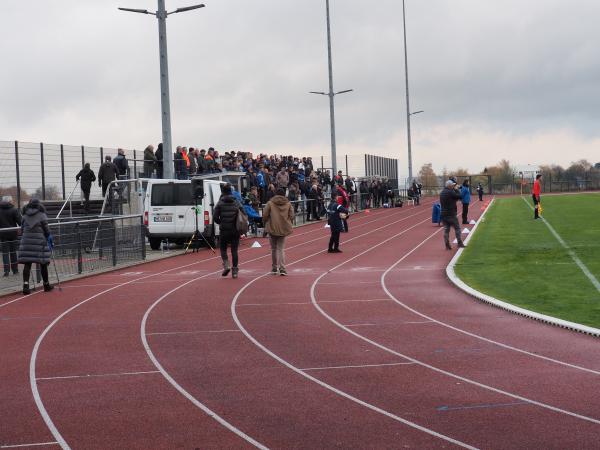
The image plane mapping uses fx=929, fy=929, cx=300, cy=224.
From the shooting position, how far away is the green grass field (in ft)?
45.1

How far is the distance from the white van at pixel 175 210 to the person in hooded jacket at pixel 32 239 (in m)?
11.3

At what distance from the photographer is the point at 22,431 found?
→ 23.4 feet

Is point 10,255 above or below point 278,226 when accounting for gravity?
below

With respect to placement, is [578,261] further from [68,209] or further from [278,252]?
[68,209]

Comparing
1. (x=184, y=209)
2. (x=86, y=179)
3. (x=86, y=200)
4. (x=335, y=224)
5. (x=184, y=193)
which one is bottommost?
(x=335, y=224)

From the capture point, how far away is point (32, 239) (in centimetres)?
1711

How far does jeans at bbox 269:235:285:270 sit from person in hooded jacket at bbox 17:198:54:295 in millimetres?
4853

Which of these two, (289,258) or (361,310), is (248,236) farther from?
(361,310)

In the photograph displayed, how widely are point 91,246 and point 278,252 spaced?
15.5 ft

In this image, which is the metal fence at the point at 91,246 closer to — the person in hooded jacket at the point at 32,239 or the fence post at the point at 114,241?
the fence post at the point at 114,241

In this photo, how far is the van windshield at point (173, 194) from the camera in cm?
2864

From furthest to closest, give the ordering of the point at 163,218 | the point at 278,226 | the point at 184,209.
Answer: the point at 163,218
the point at 184,209
the point at 278,226

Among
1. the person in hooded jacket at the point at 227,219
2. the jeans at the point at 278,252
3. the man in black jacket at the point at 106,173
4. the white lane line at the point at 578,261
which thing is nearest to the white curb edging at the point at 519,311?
the white lane line at the point at 578,261

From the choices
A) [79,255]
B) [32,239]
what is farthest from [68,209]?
[32,239]
